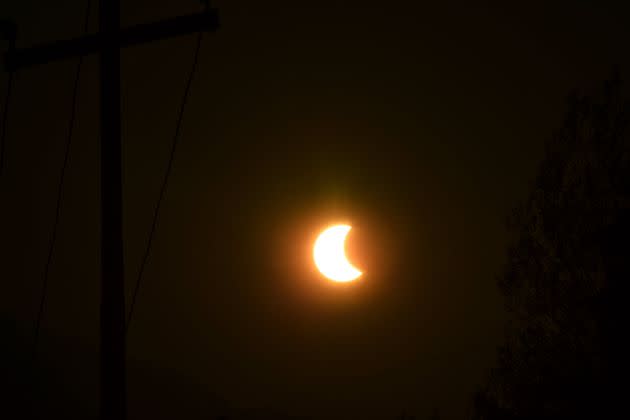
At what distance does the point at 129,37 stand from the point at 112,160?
4.76 feet

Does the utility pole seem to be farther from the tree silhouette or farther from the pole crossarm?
the tree silhouette

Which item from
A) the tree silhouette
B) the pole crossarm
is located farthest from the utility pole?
the tree silhouette

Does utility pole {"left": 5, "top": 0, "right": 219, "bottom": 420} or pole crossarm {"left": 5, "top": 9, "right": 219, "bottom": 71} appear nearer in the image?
utility pole {"left": 5, "top": 0, "right": 219, "bottom": 420}

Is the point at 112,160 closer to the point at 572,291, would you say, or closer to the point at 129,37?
the point at 129,37

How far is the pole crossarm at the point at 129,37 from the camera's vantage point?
7766 millimetres

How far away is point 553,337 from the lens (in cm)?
1202

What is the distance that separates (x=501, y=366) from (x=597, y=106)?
4.94 m

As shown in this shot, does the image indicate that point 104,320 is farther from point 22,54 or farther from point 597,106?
point 597,106

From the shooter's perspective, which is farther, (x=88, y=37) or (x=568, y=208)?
(x=568, y=208)

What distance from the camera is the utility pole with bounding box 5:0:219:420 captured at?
6.96 m

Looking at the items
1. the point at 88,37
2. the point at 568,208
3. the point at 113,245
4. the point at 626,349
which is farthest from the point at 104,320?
the point at 568,208

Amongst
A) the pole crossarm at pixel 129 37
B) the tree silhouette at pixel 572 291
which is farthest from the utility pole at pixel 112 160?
Result: the tree silhouette at pixel 572 291

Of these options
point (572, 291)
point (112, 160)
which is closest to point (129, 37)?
point (112, 160)

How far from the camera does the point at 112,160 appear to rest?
23.8 ft
